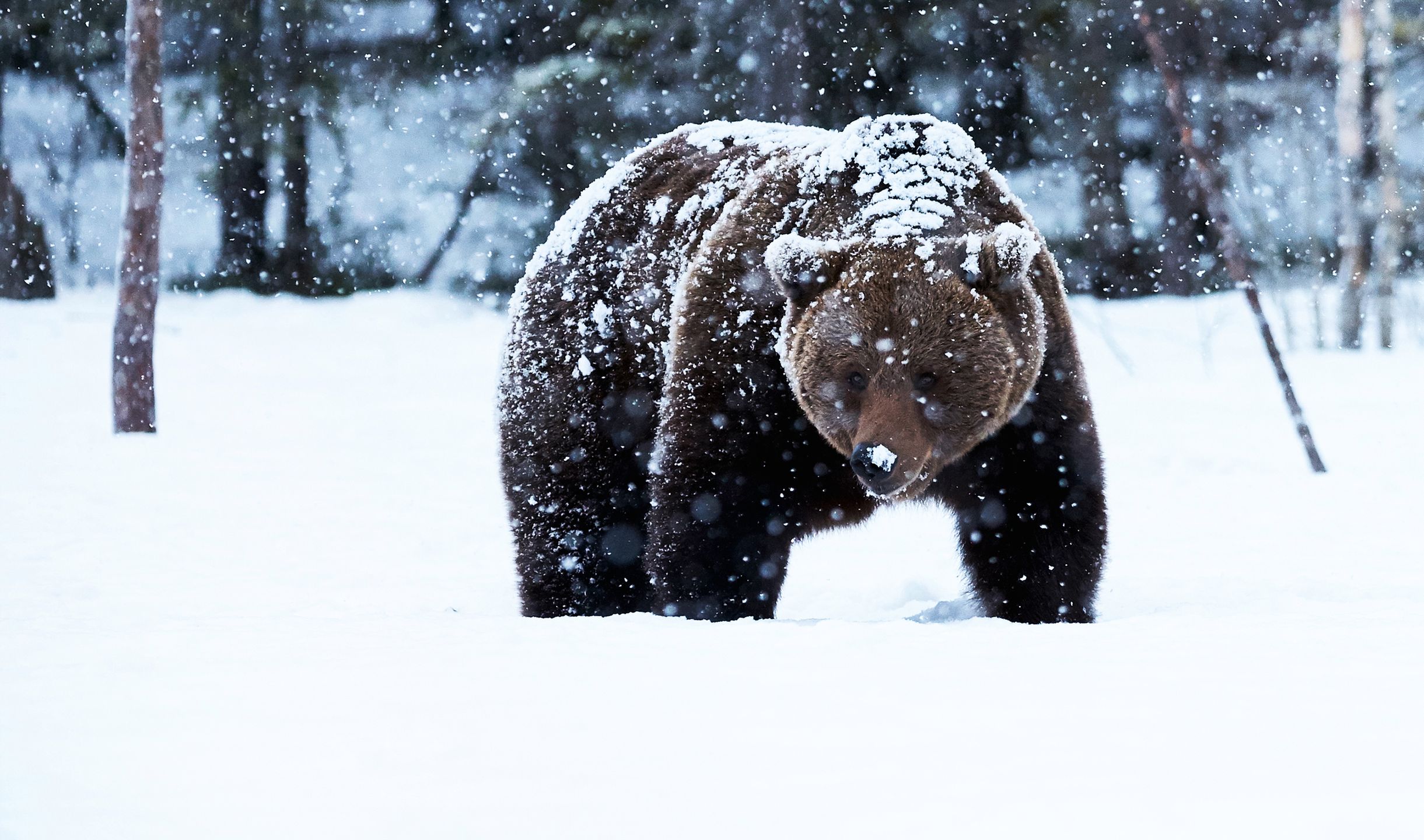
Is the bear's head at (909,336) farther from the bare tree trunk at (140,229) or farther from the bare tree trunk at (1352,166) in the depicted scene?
the bare tree trunk at (1352,166)

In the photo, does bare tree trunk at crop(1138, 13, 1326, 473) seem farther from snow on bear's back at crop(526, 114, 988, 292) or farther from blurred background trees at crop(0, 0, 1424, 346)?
blurred background trees at crop(0, 0, 1424, 346)

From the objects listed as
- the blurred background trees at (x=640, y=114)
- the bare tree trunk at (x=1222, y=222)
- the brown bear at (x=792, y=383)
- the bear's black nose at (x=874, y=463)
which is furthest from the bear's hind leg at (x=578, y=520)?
the blurred background trees at (x=640, y=114)

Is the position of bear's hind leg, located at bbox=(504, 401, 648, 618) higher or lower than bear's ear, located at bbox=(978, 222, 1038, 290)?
lower

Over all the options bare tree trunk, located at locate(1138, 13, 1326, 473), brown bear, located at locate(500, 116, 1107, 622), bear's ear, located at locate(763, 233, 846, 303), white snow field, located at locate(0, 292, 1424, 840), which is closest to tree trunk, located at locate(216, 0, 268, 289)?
white snow field, located at locate(0, 292, 1424, 840)

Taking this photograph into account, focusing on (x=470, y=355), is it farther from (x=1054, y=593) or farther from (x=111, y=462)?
(x=1054, y=593)

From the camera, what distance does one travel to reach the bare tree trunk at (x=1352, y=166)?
40.6 ft

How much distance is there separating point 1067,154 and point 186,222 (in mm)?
11911

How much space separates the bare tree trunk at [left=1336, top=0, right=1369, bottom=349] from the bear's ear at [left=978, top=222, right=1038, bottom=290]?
1074cm

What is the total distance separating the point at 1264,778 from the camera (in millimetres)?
2055

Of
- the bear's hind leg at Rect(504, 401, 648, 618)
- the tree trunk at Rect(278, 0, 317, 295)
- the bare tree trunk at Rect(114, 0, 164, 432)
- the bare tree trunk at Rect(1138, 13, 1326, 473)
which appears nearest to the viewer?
the bear's hind leg at Rect(504, 401, 648, 618)

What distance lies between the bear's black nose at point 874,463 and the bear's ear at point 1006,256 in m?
0.60

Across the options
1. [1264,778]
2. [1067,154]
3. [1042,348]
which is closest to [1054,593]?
[1042,348]

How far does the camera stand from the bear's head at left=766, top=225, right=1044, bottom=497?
3316mm

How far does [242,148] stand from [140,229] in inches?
300
